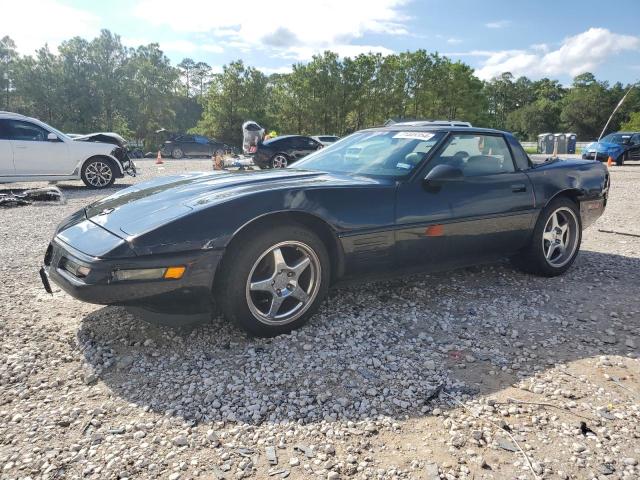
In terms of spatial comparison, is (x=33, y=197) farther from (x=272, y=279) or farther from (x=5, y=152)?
(x=272, y=279)

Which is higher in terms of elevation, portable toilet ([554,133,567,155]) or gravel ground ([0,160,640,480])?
portable toilet ([554,133,567,155])

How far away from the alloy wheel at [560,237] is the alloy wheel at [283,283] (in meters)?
2.37

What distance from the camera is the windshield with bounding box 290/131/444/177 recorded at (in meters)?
3.44

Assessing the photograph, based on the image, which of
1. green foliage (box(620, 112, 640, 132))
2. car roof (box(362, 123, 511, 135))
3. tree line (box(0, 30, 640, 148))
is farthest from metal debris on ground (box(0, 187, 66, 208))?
green foliage (box(620, 112, 640, 132))

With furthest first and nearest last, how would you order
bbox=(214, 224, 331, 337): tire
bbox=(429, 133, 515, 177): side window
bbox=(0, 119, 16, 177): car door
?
bbox=(0, 119, 16, 177): car door < bbox=(429, 133, 515, 177): side window < bbox=(214, 224, 331, 337): tire

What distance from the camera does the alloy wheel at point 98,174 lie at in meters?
10.2

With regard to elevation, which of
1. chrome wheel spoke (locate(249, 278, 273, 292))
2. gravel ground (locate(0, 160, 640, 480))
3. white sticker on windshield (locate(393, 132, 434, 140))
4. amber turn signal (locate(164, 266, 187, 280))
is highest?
white sticker on windshield (locate(393, 132, 434, 140))

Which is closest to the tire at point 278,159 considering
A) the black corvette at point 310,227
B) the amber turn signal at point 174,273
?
the black corvette at point 310,227

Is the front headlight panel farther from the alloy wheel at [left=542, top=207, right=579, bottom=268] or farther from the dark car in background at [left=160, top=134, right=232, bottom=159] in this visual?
the dark car in background at [left=160, top=134, right=232, bottom=159]

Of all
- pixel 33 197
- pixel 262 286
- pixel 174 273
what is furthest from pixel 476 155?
pixel 33 197

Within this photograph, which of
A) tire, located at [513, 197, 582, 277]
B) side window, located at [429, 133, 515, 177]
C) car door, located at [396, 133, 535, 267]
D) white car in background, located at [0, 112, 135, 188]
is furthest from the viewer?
white car in background, located at [0, 112, 135, 188]

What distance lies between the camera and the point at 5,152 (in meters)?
9.35

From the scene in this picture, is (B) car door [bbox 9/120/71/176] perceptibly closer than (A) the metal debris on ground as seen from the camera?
No

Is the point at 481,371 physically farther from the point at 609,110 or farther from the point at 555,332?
the point at 609,110
